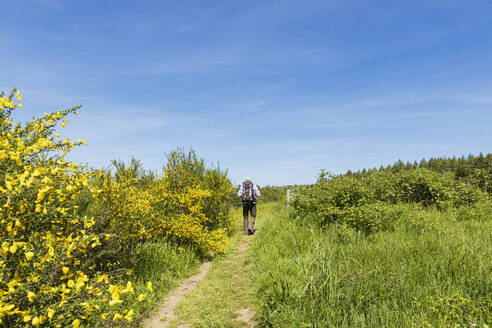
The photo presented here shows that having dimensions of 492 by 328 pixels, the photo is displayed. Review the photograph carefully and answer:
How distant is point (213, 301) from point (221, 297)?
184 millimetres

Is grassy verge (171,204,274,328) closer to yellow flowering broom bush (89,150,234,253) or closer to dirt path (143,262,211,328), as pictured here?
dirt path (143,262,211,328)

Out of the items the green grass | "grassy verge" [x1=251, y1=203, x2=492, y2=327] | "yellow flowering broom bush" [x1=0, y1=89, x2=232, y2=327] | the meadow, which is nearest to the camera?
"yellow flowering broom bush" [x1=0, y1=89, x2=232, y2=327]

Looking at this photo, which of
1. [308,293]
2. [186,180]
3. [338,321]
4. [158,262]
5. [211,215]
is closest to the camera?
[338,321]

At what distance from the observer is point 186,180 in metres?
9.62

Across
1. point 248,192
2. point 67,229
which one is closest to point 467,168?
point 248,192

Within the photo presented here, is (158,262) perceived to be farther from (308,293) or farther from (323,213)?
(323,213)

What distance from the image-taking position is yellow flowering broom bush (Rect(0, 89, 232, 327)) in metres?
2.60

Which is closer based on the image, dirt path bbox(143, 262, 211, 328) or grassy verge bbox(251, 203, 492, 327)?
grassy verge bbox(251, 203, 492, 327)

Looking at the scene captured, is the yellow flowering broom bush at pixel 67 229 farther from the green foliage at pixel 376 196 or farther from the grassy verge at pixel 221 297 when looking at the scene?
the green foliage at pixel 376 196

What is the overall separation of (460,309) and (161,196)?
7501 millimetres

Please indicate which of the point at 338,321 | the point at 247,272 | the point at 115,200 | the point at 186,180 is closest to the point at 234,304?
the point at 247,272

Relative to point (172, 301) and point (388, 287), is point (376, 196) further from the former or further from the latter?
point (172, 301)

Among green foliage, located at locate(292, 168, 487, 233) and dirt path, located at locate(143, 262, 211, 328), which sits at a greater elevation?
green foliage, located at locate(292, 168, 487, 233)

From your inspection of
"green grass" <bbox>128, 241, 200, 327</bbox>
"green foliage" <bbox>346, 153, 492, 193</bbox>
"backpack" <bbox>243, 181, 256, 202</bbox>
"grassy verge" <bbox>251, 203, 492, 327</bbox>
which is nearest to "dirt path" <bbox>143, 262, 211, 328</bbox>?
"green grass" <bbox>128, 241, 200, 327</bbox>
